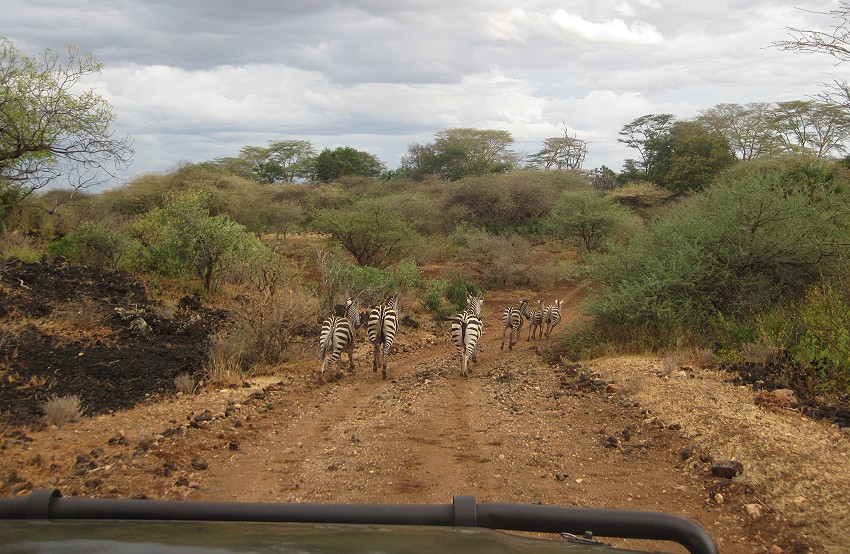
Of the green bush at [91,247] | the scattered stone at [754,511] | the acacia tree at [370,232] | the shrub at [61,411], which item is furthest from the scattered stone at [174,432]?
the acacia tree at [370,232]

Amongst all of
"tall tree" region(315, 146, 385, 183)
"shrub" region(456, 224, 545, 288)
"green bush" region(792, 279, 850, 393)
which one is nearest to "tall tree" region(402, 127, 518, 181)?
"tall tree" region(315, 146, 385, 183)

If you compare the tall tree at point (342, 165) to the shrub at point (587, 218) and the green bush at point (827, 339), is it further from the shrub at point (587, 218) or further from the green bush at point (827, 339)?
the green bush at point (827, 339)

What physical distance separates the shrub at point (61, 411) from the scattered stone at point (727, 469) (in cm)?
685

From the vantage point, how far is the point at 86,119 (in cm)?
1123

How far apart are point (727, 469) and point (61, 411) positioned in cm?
703

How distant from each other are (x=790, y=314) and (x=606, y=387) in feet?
12.2

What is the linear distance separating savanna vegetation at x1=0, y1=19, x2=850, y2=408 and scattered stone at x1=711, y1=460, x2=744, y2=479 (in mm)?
2963

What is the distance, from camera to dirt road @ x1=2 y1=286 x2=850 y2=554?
6039mm

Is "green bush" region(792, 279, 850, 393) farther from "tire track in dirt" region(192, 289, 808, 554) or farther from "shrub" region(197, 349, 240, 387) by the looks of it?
"shrub" region(197, 349, 240, 387)

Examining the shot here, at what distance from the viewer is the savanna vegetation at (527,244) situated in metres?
11.6

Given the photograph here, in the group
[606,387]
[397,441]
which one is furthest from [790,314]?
[397,441]

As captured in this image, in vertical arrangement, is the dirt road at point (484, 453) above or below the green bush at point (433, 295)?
above

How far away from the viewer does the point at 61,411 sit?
822 centimetres

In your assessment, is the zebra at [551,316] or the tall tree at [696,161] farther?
the tall tree at [696,161]
